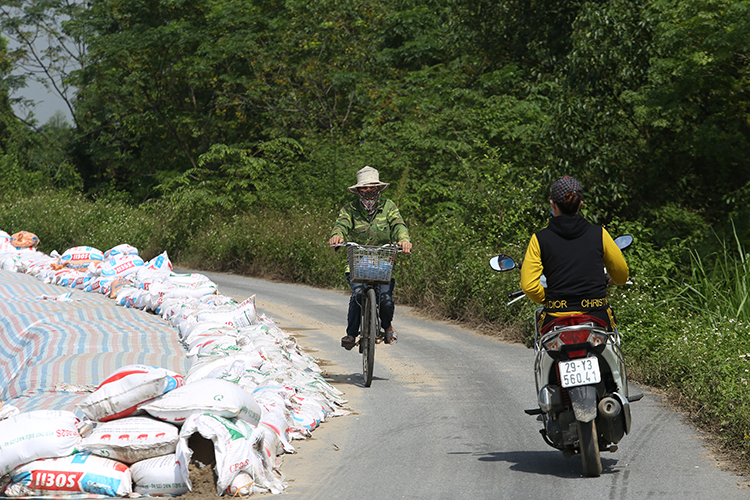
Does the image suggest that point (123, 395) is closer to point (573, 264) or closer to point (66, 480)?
point (66, 480)

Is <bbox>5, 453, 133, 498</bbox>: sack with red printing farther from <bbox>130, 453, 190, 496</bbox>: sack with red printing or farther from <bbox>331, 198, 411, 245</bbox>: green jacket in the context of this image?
<bbox>331, 198, 411, 245</bbox>: green jacket

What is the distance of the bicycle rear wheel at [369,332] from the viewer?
830 cm

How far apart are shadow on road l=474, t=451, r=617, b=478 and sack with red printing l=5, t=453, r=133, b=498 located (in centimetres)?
240

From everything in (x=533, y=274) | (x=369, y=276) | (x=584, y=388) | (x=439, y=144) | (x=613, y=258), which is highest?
(x=439, y=144)

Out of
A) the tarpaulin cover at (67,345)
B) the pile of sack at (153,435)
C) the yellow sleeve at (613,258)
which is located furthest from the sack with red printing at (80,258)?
the yellow sleeve at (613,258)

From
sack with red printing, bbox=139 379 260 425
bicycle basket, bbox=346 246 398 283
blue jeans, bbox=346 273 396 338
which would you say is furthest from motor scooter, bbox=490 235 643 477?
blue jeans, bbox=346 273 396 338

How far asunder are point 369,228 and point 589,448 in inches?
158

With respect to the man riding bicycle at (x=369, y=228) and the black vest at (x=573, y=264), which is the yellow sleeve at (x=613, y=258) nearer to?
the black vest at (x=573, y=264)

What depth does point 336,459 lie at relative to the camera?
5.80m

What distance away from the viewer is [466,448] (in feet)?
20.0

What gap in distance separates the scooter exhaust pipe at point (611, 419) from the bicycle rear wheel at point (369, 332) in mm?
3321

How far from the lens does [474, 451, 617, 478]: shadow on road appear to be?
17.9 ft

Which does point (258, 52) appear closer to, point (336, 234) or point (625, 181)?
point (625, 181)

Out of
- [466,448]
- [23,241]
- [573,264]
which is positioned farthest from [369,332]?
[23,241]
